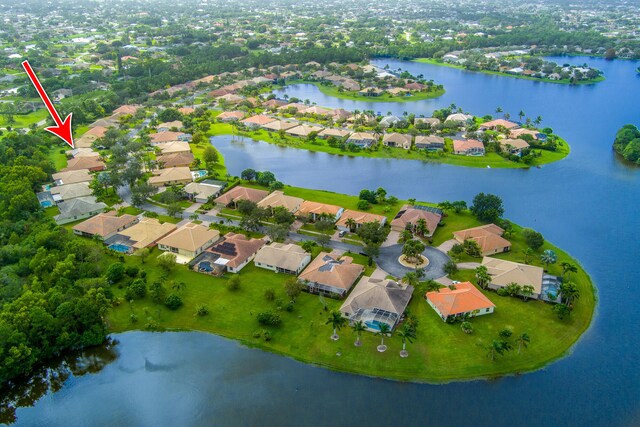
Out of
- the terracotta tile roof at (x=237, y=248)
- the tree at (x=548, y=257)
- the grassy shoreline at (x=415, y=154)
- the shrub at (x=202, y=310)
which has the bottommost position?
the grassy shoreline at (x=415, y=154)

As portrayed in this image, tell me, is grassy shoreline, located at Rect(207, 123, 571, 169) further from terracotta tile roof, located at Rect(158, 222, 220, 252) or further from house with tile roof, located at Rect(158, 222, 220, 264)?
house with tile roof, located at Rect(158, 222, 220, 264)

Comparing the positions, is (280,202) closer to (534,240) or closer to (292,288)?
(292,288)

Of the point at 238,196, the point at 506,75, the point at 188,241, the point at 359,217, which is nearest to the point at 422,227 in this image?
the point at 359,217

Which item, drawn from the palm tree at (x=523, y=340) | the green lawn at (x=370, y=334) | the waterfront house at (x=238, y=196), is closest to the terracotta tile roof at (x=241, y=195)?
the waterfront house at (x=238, y=196)

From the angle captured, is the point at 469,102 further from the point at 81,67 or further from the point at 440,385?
the point at 81,67

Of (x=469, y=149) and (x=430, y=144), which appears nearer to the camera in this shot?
(x=469, y=149)

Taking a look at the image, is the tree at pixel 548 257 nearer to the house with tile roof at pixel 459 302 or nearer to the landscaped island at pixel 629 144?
the house with tile roof at pixel 459 302

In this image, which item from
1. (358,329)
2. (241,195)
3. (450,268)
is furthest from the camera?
(241,195)
